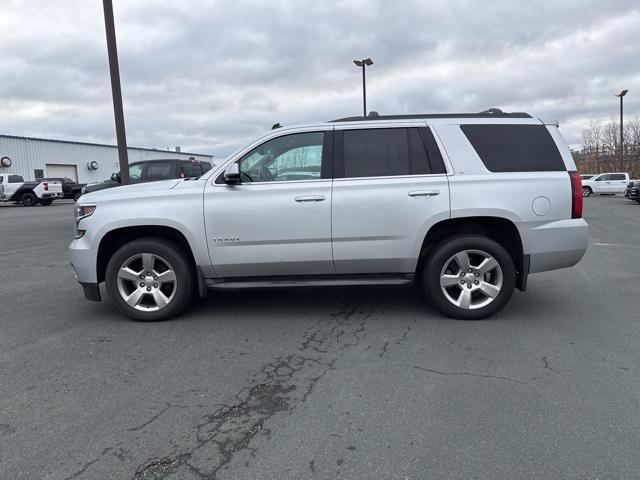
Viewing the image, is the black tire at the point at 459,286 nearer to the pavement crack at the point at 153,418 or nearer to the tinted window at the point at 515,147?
the tinted window at the point at 515,147

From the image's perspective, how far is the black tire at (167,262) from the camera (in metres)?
5.02

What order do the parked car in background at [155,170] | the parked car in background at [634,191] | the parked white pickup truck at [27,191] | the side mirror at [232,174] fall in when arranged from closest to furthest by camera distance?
the side mirror at [232,174] → the parked car in background at [155,170] → the parked car in background at [634,191] → the parked white pickup truck at [27,191]

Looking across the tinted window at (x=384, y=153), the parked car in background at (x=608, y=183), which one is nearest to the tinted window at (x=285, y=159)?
the tinted window at (x=384, y=153)

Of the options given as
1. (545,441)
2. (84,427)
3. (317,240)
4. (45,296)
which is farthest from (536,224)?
(45,296)

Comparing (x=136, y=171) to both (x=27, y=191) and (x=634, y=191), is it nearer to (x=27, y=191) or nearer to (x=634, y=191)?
(x=27, y=191)

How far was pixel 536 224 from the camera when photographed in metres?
4.89

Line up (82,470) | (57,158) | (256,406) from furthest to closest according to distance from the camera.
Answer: (57,158) → (256,406) → (82,470)

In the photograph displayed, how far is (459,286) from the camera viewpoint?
16.5ft

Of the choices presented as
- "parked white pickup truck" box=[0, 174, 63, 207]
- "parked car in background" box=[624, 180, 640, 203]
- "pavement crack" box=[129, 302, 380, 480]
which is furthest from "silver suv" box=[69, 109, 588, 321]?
"parked white pickup truck" box=[0, 174, 63, 207]

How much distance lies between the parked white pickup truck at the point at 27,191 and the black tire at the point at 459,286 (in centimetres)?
3037

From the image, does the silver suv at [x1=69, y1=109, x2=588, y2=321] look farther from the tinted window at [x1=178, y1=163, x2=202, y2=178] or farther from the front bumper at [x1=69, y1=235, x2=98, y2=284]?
the tinted window at [x1=178, y1=163, x2=202, y2=178]

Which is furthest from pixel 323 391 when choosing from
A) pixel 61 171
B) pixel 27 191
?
pixel 61 171

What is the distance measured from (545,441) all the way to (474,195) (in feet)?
8.47

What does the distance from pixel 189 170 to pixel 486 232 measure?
11.2m
